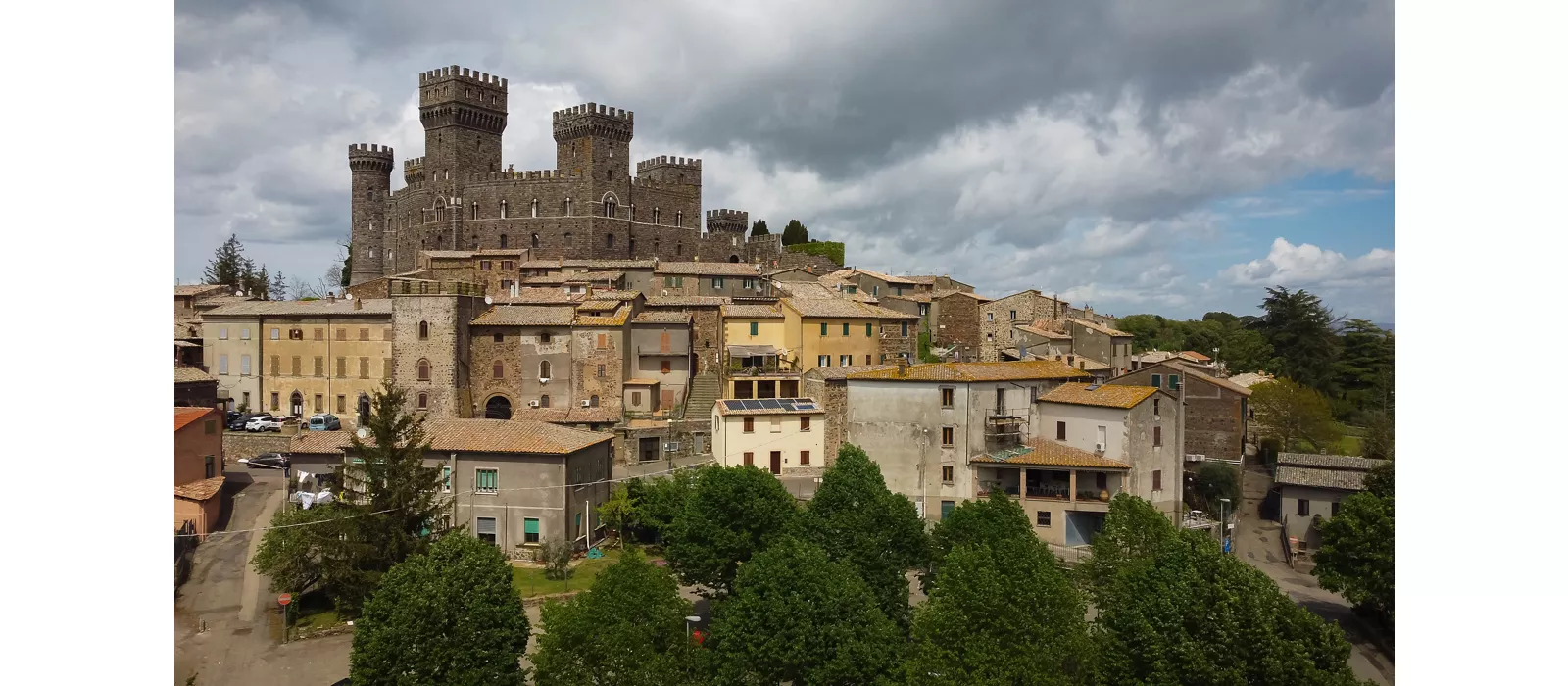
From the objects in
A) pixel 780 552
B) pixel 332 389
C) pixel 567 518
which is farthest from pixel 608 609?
pixel 332 389

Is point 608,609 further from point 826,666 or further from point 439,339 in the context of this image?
point 439,339

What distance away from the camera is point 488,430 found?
20859mm

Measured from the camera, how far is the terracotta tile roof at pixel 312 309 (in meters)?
30.2

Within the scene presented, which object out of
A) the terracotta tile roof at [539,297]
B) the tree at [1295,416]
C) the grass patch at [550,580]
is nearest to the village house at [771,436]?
the grass patch at [550,580]

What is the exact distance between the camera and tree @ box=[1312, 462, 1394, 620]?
16.8 meters

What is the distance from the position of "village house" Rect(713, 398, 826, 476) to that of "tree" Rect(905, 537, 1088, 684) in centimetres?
1072

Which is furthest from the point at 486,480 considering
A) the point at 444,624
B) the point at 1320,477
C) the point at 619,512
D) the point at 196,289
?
the point at 196,289

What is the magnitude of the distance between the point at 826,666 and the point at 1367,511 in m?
11.6

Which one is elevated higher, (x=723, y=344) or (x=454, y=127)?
(x=454, y=127)

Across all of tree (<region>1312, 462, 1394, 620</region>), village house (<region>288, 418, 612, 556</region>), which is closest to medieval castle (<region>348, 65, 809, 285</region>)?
village house (<region>288, 418, 612, 556</region>)

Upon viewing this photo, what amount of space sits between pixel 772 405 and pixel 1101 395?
892cm

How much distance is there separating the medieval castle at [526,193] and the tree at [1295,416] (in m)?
25.2

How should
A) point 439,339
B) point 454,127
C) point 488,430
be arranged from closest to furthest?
point 488,430
point 439,339
point 454,127

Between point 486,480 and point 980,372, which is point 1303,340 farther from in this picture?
point 486,480
